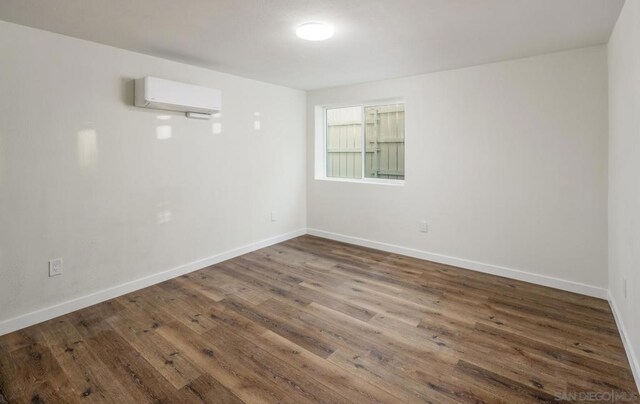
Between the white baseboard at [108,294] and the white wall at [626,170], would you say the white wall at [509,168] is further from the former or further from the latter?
the white baseboard at [108,294]

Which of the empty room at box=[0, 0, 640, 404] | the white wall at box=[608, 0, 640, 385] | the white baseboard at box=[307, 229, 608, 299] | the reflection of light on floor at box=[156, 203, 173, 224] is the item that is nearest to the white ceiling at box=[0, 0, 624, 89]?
the empty room at box=[0, 0, 640, 404]

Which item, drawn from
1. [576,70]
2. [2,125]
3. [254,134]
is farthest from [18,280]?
[576,70]

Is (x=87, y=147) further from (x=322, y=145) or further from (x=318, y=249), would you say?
(x=322, y=145)

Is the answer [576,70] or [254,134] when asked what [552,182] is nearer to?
[576,70]

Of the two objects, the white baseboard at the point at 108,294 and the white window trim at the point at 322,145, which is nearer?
the white baseboard at the point at 108,294

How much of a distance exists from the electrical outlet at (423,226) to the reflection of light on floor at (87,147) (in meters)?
3.37

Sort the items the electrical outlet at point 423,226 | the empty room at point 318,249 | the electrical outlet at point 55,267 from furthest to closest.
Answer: the electrical outlet at point 423,226, the electrical outlet at point 55,267, the empty room at point 318,249

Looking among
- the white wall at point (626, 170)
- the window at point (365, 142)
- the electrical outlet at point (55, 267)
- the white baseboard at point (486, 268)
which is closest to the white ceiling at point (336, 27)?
the white wall at point (626, 170)

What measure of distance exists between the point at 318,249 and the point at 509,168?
7.89ft

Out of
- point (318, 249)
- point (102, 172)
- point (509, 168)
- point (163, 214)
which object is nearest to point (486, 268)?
point (509, 168)

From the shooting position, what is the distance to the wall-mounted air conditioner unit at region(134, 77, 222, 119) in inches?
112

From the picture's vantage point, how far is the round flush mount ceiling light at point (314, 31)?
2.37m

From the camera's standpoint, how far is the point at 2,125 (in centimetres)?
230

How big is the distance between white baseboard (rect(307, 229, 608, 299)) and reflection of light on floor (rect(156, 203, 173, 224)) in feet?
7.55
